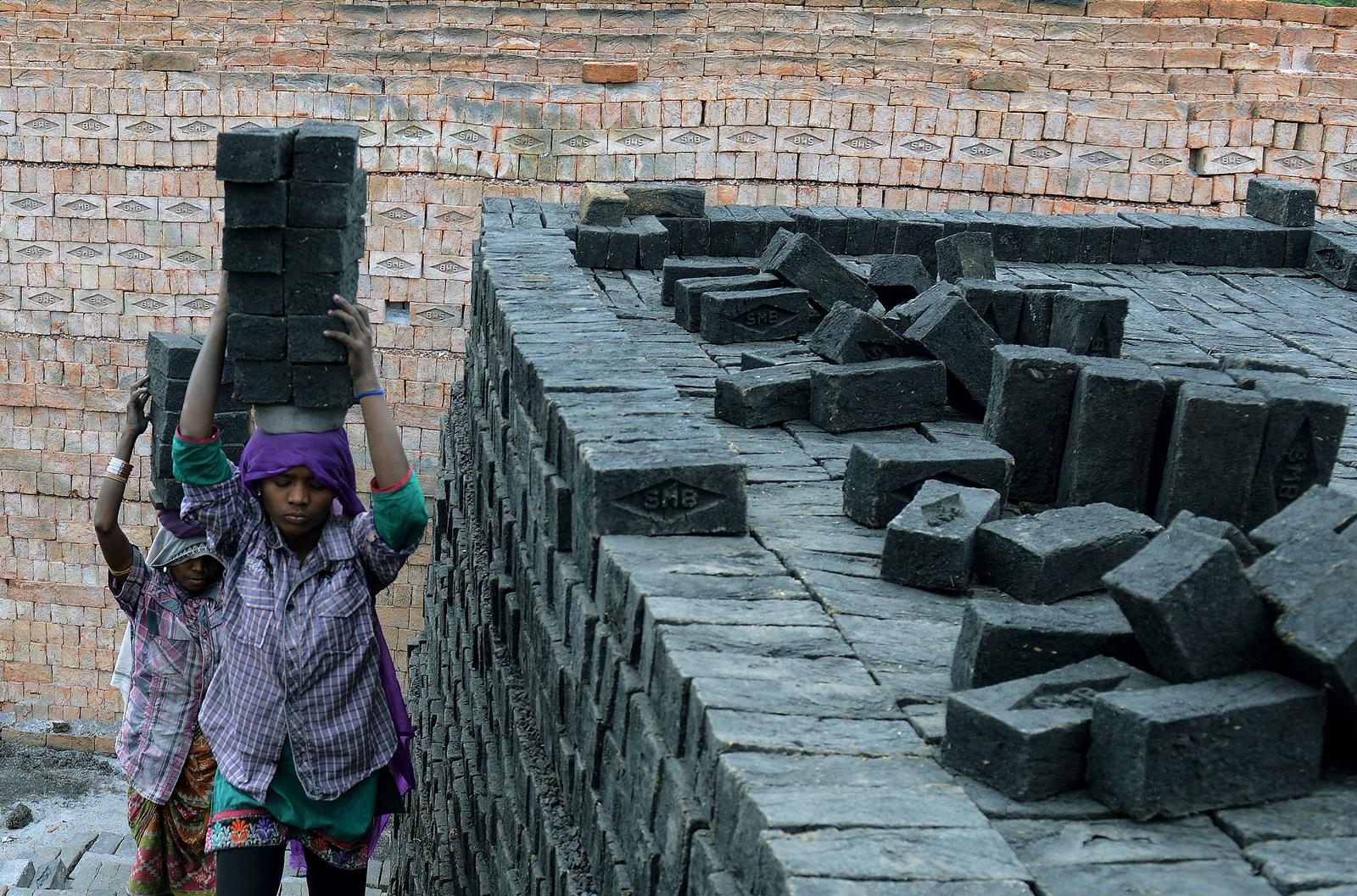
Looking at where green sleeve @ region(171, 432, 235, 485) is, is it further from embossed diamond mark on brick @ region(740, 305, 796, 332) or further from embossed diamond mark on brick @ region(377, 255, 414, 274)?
embossed diamond mark on brick @ region(377, 255, 414, 274)

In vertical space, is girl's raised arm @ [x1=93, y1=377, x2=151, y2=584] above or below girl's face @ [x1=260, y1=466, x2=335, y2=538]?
below

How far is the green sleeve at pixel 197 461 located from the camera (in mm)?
4270

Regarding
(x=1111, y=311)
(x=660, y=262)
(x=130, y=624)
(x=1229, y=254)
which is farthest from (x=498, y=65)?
(x=130, y=624)

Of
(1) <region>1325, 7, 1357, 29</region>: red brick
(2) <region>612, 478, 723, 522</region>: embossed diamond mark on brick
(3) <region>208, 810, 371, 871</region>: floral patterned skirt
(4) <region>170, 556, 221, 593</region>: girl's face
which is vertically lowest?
(3) <region>208, 810, 371, 871</region>: floral patterned skirt

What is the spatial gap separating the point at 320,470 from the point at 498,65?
11649mm

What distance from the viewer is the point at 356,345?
4.48 metres

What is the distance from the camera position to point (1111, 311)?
20.7 ft

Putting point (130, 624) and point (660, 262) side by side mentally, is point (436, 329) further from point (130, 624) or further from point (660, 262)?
point (130, 624)

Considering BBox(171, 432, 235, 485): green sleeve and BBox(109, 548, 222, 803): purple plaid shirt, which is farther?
BBox(109, 548, 222, 803): purple plaid shirt

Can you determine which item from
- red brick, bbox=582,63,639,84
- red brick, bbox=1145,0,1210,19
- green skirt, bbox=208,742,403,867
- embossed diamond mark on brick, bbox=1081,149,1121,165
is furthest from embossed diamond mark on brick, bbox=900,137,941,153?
green skirt, bbox=208,742,403,867

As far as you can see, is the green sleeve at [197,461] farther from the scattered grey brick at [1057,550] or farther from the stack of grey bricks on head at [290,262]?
the scattered grey brick at [1057,550]

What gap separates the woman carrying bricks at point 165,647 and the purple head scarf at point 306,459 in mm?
485

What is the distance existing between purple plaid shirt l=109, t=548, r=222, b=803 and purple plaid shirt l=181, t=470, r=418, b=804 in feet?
1.62

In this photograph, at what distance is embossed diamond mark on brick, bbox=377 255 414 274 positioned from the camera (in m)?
14.3
